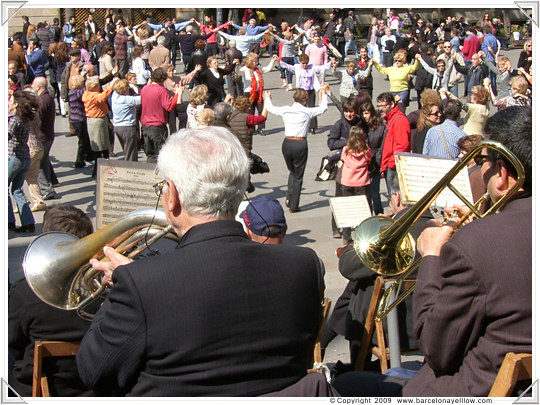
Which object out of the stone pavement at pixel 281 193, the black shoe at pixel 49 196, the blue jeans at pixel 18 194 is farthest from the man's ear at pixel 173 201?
the black shoe at pixel 49 196

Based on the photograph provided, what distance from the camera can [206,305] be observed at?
2.05 metres

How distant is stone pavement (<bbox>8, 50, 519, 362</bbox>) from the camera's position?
711 cm

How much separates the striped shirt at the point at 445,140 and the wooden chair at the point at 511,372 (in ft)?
17.2

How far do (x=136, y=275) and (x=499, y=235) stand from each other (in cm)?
107

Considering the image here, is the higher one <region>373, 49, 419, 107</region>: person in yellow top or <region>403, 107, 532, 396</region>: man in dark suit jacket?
<region>403, 107, 532, 396</region>: man in dark suit jacket

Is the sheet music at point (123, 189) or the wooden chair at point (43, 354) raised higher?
the sheet music at point (123, 189)

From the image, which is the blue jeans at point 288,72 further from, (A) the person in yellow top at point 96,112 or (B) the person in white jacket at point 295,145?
(B) the person in white jacket at point 295,145

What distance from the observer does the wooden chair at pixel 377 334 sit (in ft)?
11.9

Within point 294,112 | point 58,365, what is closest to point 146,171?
point 58,365

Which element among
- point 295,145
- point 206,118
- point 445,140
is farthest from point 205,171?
point 295,145

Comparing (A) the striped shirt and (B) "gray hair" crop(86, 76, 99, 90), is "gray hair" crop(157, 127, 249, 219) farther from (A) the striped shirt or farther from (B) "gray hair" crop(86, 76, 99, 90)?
(B) "gray hair" crop(86, 76, 99, 90)

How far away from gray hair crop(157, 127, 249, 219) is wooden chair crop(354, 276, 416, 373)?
159 centimetres

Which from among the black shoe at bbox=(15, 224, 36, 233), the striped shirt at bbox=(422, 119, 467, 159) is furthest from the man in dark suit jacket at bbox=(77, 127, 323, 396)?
the black shoe at bbox=(15, 224, 36, 233)

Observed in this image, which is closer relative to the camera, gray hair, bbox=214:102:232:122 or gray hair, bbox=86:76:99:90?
gray hair, bbox=214:102:232:122
